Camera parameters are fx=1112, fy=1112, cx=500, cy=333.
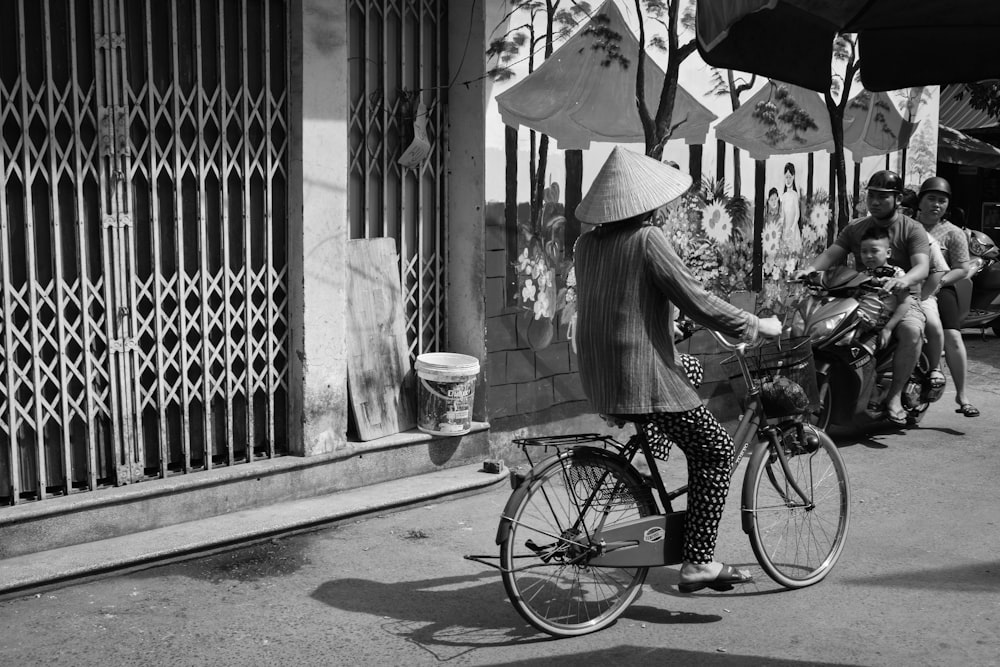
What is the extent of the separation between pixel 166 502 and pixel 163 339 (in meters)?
0.80

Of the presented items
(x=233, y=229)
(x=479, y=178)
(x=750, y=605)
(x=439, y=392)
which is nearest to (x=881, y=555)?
(x=750, y=605)

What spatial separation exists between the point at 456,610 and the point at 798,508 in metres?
1.52

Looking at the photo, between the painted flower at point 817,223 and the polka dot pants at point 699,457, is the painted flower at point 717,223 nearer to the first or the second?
the painted flower at point 817,223

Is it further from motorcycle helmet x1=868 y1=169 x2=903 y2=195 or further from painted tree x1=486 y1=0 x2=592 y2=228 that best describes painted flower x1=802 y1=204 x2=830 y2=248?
painted tree x1=486 y1=0 x2=592 y2=228

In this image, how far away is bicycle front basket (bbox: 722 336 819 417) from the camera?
15.1 feet

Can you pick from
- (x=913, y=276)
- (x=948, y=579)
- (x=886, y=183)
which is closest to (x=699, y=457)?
(x=948, y=579)

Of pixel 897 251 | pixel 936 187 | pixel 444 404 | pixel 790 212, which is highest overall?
pixel 936 187

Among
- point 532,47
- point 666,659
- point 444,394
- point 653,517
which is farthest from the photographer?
point 532,47

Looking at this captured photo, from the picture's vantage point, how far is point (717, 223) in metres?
8.19

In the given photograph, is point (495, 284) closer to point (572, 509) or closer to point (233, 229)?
point (233, 229)

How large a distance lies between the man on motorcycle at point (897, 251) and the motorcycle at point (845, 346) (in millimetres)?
76

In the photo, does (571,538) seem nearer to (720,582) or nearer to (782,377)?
(720,582)

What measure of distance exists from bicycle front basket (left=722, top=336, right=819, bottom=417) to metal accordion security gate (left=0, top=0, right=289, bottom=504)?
8.47ft

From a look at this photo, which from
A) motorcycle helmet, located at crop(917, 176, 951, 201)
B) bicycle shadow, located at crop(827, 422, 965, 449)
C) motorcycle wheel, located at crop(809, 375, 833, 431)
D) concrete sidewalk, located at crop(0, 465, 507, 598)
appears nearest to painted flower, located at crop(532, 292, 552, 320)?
concrete sidewalk, located at crop(0, 465, 507, 598)
